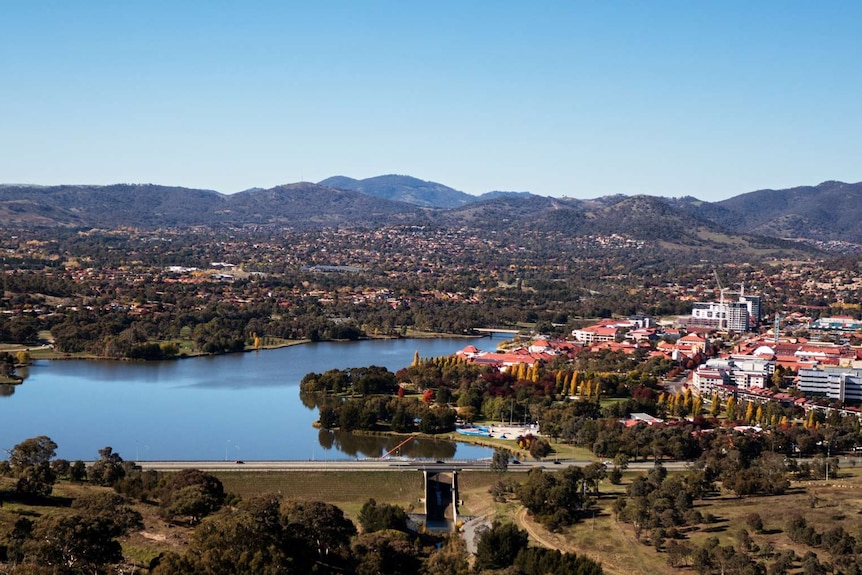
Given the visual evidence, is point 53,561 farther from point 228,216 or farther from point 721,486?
point 228,216

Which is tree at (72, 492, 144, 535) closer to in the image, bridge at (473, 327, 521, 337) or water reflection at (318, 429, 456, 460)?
water reflection at (318, 429, 456, 460)

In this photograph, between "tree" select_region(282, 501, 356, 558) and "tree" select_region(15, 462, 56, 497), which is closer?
"tree" select_region(282, 501, 356, 558)

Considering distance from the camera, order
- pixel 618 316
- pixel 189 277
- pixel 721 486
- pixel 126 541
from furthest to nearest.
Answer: pixel 189 277, pixel 618 316, pixel 721 486, pixel 126 541

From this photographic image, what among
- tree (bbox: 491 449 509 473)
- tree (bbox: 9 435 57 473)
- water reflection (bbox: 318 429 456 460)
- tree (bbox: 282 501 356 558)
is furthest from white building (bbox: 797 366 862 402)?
tree (bbox: 9 435 57 473)

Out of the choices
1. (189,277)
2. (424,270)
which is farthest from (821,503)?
(424,270)

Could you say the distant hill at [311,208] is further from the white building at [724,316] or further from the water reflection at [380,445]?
the water reflection at [380,445]

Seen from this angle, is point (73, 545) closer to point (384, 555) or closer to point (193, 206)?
point (384, 555)

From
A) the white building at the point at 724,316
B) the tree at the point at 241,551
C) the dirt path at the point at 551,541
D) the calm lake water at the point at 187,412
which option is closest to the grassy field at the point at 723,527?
the dirt path at the point at 551,541
